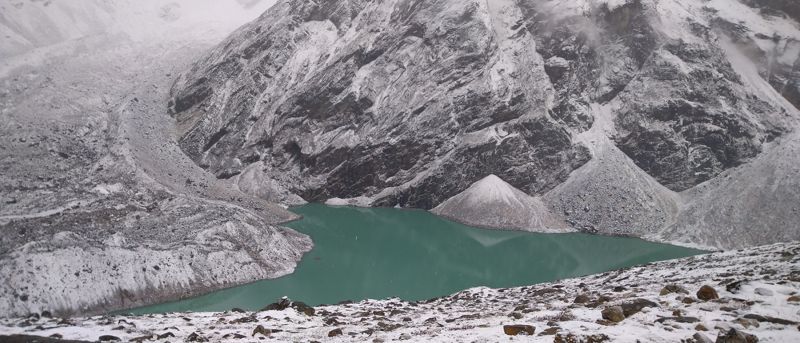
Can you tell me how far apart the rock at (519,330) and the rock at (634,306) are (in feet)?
9.62

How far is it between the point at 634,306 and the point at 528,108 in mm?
94079

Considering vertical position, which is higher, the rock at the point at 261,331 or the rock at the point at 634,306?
the rock at the point at 261,331

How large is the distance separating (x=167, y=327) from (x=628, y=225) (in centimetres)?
8544

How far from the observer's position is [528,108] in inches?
4227

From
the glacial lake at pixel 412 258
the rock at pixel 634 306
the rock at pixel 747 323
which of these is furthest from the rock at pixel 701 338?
the glacial lake at pixel 412 258

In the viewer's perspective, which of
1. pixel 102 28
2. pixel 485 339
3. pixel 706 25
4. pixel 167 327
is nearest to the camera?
pixel 485 339

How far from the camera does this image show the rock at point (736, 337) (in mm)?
11812

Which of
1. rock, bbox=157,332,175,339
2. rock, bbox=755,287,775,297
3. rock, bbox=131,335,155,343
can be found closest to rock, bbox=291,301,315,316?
rock, bbox=157,332,175,339


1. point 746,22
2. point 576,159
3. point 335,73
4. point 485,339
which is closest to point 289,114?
point 335,73

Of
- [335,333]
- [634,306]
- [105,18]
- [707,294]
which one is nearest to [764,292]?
[707,294]

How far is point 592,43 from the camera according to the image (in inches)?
4513

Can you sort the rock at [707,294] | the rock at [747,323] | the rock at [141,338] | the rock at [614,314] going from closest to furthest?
the rock at [747,323]
the rock at [614,314]
the rock at [141,338]
the rock at [707,294]

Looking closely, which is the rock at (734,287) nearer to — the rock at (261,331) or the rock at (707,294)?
the rock at (707,294)

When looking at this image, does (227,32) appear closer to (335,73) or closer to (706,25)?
(335,73)
